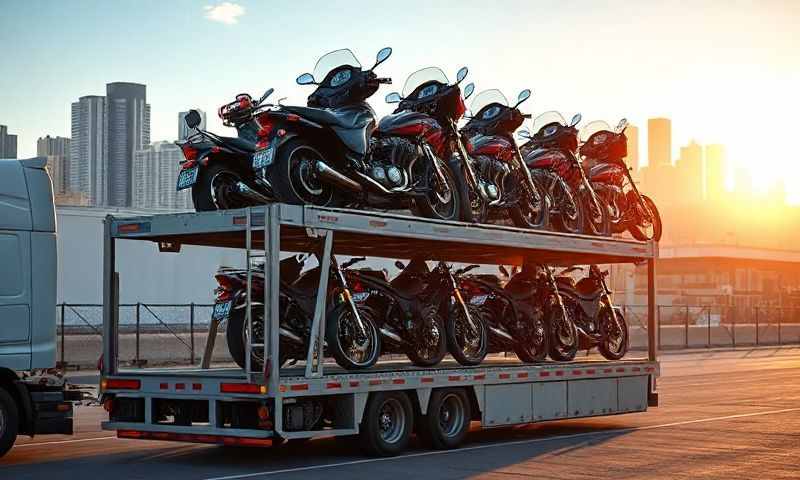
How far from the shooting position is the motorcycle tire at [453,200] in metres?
15.3

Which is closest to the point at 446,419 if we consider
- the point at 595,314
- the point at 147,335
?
the point at 595,314

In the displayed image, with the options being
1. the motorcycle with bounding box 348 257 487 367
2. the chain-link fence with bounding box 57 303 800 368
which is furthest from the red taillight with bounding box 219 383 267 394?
the chain-link fence with bounding box 57 303 800 368

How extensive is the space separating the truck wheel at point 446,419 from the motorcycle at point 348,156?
2.31m

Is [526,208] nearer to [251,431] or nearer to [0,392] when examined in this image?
[251,431]

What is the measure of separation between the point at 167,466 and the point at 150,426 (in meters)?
0.51

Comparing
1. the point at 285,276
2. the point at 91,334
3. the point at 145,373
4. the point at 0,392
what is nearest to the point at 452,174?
the point at 285,276

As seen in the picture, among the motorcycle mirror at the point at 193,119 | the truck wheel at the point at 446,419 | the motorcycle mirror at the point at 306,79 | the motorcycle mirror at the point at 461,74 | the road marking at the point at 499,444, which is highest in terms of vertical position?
the motorcycle mirror at the point at 461,74

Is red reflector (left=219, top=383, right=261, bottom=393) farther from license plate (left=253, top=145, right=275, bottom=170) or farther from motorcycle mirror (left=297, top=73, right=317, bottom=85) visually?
motorcycle mirror (left=297, top=73, right=317, bottom=85)

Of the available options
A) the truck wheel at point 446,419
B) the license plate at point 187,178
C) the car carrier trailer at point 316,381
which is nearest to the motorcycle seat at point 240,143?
the license plate at point 187,178

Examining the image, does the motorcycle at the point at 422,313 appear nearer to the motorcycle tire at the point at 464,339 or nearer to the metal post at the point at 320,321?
the motorcycle tire at the point at 464,339

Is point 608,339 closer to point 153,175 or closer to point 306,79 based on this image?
point 306,79

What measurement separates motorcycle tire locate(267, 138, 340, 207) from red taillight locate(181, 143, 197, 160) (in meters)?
1.32

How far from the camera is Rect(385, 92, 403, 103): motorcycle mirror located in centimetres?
1673

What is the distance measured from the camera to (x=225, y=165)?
47.0 feet
